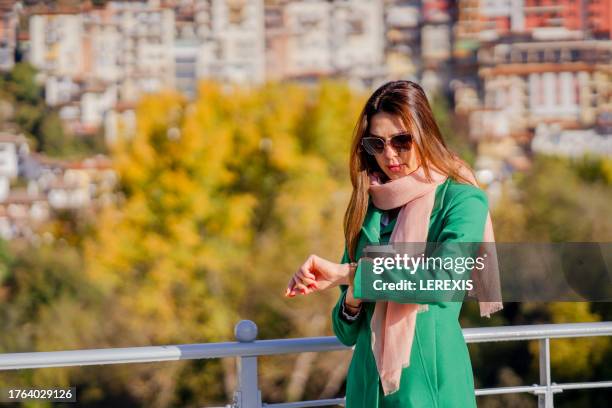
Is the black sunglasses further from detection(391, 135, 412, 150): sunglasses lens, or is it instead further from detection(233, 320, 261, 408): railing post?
detection(233, 320, 261, 408): railing post

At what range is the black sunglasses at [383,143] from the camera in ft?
3.56

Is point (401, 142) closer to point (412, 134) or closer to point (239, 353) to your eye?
point (412, 134)

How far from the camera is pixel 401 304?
1045 millimetres

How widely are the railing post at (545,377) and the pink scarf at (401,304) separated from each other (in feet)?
1.85

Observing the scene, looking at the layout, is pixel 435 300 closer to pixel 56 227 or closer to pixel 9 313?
pixel 9 313

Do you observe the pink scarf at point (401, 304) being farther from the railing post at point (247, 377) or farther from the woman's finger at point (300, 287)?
the railing post at point (247, 377)

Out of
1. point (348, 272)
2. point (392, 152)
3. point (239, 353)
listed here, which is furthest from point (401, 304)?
point (239, 353)

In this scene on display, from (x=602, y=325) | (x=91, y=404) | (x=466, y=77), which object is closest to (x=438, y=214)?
(x=602, y=325)

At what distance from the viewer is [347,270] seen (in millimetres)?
1049

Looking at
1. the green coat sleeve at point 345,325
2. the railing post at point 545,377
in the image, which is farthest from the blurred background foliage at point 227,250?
the green coat sleeve at point 345,325

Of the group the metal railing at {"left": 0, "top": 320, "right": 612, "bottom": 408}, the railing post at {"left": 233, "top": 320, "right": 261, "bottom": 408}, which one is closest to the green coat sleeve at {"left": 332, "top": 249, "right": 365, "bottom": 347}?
the metal railing at {"left": 0, "top": 320, "right": 612, "bottom": 408}

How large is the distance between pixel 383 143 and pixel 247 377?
0.48 m

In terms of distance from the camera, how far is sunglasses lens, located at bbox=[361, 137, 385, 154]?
1099mm

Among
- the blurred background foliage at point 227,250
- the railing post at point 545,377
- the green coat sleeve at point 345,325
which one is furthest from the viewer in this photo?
the blurred background foliage at point 227,250
